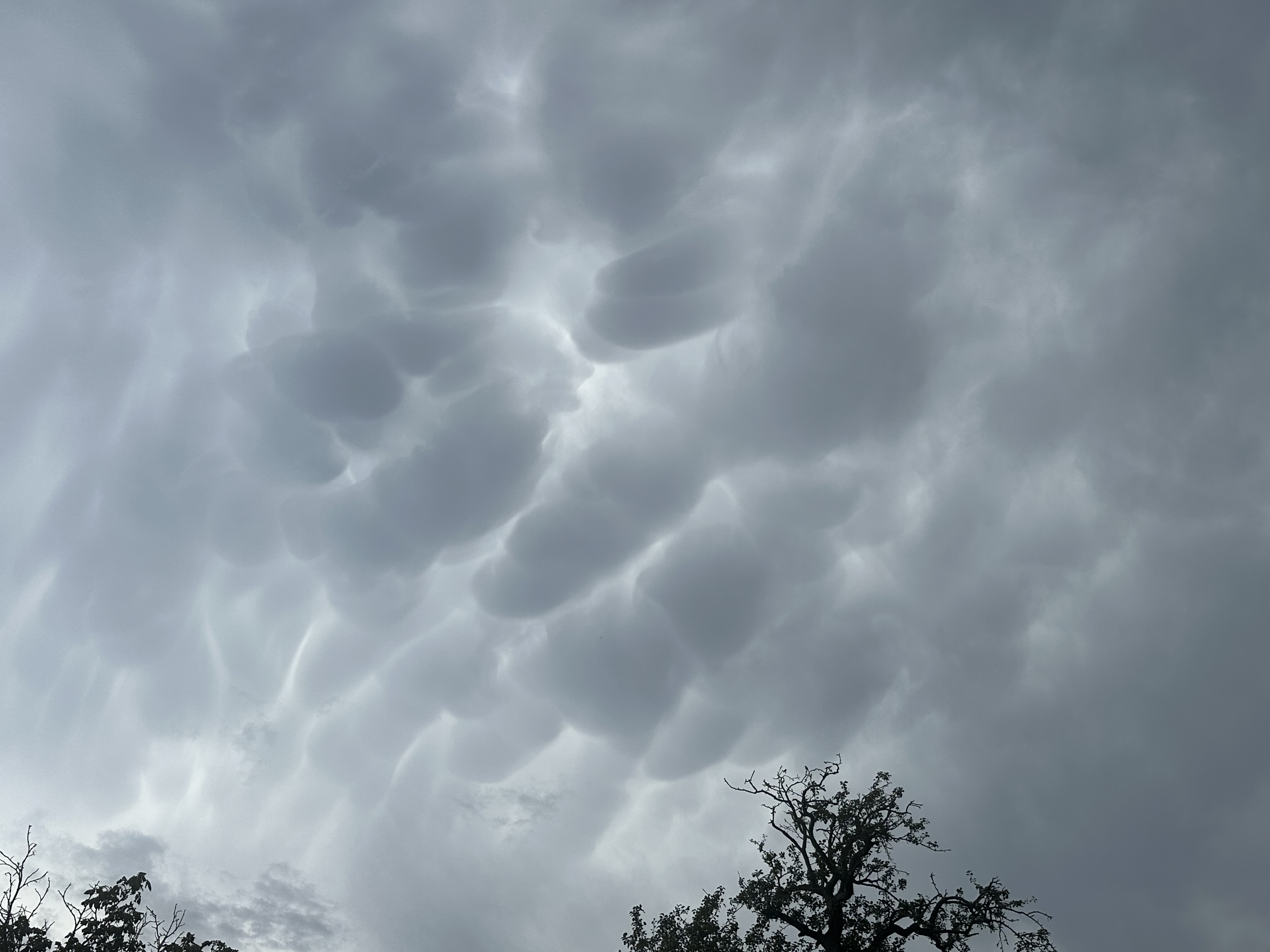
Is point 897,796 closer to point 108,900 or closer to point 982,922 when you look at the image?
point 982,922

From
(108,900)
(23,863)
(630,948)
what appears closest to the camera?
(23,863)

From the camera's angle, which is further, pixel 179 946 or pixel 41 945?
pixel 179 946

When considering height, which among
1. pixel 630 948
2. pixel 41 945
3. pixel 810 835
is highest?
pixel 810 835

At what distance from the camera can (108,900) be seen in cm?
3959

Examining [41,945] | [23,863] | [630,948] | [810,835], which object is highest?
[810,835]

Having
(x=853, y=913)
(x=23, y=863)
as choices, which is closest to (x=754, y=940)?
(x=853, y=913)

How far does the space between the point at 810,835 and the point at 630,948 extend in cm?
1052

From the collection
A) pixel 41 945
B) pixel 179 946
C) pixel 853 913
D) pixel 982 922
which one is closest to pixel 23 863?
pixel 41 945

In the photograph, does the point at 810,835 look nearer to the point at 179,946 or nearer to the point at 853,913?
the point at 853,913

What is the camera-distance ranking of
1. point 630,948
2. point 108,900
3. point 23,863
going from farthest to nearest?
point 630,948, point 108,900, point 23,863

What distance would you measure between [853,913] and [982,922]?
520cm

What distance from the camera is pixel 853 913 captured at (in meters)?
39.3

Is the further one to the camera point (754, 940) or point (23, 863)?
point (754, 940)

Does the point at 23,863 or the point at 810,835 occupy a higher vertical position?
the point at 810,835
